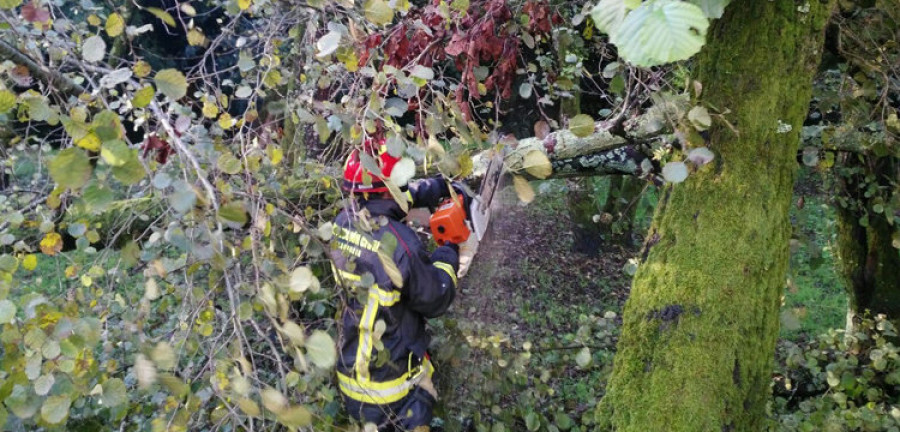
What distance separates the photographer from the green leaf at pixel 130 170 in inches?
31.2

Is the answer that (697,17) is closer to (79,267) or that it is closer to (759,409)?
Result: (759,409)

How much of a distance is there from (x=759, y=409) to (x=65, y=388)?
1.45 m

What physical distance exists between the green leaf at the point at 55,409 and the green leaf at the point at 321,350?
1.47ft

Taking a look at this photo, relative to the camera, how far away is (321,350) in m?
0.97

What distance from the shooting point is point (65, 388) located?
109 cm

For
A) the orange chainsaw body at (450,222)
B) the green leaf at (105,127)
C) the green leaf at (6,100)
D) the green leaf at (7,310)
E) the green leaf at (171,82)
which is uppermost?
the green leaf at (105,127)

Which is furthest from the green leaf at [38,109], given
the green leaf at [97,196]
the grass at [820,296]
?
the grass at [820,296]

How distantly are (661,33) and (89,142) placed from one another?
2.55 ft

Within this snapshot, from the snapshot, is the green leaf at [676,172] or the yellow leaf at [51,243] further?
the yellow leaf at [51,243]

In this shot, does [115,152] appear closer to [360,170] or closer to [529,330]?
[360,170]

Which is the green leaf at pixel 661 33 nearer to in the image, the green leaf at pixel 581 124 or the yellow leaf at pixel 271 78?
the green leaf at pixel 581 124

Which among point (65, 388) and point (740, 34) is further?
point (740, 34)

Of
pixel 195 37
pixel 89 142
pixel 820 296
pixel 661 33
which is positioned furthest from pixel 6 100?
pixel 820 296

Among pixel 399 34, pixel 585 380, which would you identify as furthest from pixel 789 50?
pixel 585 380
